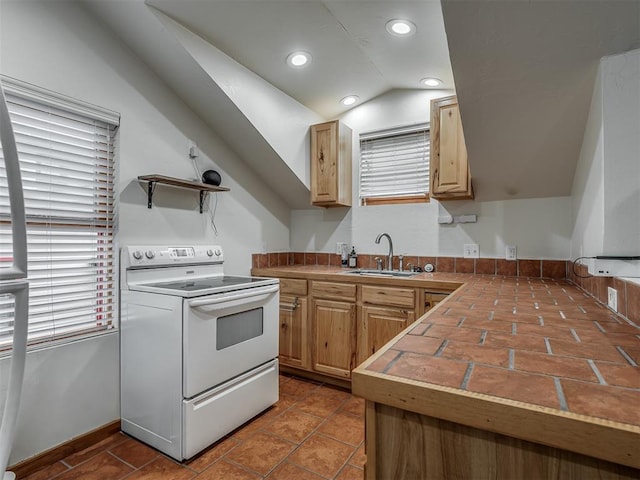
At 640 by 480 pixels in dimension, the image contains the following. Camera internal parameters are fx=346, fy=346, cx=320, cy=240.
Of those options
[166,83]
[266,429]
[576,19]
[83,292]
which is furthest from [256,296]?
[576,19]

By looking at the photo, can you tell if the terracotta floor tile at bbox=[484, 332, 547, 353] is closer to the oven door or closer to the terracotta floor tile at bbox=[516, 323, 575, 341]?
the terracotta floor tile at bbox=[516, 323, 575, 341]

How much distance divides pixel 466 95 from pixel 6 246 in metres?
2.30

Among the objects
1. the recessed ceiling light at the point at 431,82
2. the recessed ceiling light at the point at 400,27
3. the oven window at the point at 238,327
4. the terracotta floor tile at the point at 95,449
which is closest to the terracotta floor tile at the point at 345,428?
the oven window at the point at 238,327

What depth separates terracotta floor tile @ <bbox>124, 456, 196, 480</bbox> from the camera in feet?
5.54

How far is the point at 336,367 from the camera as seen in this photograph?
8.81 feet

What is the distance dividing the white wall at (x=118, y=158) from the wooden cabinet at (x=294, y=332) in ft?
1.87

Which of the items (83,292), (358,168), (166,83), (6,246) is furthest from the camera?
(358,168)

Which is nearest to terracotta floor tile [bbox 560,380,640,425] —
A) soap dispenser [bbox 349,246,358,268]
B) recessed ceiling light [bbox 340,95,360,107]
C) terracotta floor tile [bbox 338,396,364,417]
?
terracotta floor tile [bbox 338,396,364,417]

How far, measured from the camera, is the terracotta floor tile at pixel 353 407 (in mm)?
2318

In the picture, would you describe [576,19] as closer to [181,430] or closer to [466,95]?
[466,95]

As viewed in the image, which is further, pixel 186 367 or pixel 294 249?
pixel 294 249

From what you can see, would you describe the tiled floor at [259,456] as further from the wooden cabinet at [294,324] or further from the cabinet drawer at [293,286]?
the cabinet drawer at [293,286]

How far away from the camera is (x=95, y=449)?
1.91 metres

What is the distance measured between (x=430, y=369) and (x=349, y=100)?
2.80 metres
